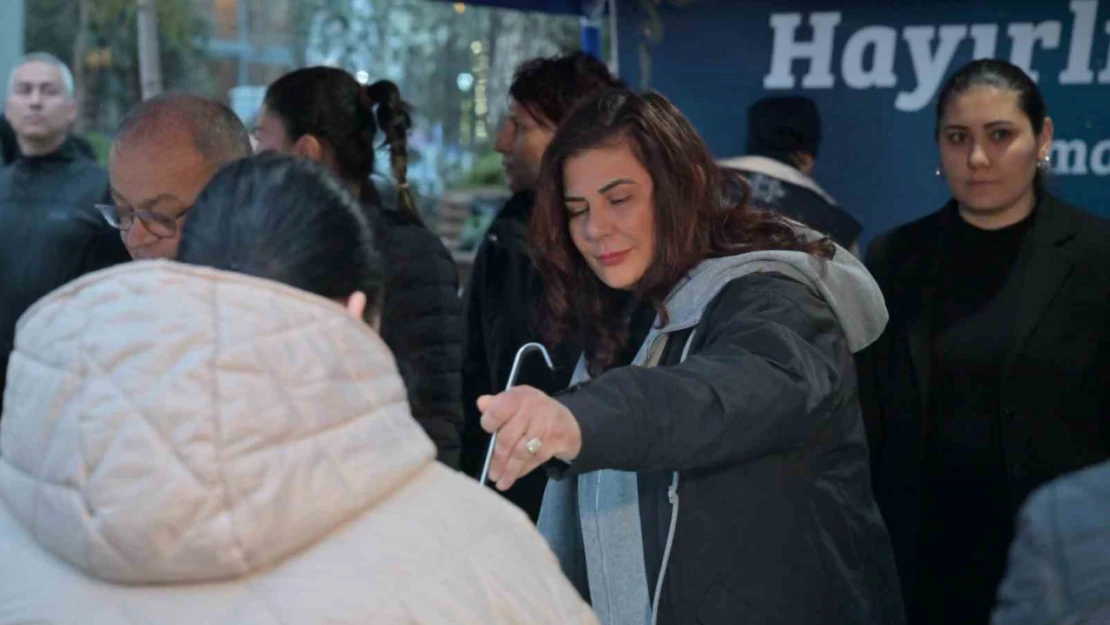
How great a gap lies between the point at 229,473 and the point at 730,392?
0.95 metres

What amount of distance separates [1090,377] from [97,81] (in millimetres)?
6371

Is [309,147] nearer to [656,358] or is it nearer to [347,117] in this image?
[347,117]

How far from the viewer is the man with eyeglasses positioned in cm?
480

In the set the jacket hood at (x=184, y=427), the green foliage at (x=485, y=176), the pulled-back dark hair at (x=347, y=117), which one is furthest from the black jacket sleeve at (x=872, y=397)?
the green foliage at (x=485, y=176)

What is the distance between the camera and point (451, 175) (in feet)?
31.3

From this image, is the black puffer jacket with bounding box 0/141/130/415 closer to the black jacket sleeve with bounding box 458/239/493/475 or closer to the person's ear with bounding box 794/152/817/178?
the black jacket sleeve with bounding box 458/239/493/475

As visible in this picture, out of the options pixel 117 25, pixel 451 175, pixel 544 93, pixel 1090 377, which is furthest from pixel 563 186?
pixel 451 175

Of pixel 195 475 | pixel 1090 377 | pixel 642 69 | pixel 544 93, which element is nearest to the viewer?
pixel 195 475

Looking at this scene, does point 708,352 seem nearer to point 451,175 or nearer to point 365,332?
point 365,332

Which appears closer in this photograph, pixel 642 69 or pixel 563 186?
pixel 563 186

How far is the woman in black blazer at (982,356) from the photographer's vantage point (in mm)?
3393

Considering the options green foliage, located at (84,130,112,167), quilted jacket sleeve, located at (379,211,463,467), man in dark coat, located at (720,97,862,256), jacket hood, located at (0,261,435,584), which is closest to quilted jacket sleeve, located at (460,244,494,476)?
quilted jacket sleeve, located at (379,211,463,467)

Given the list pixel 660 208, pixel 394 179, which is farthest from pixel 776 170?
pixel 660 208

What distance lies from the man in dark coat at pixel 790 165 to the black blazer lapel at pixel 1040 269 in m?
0.75
